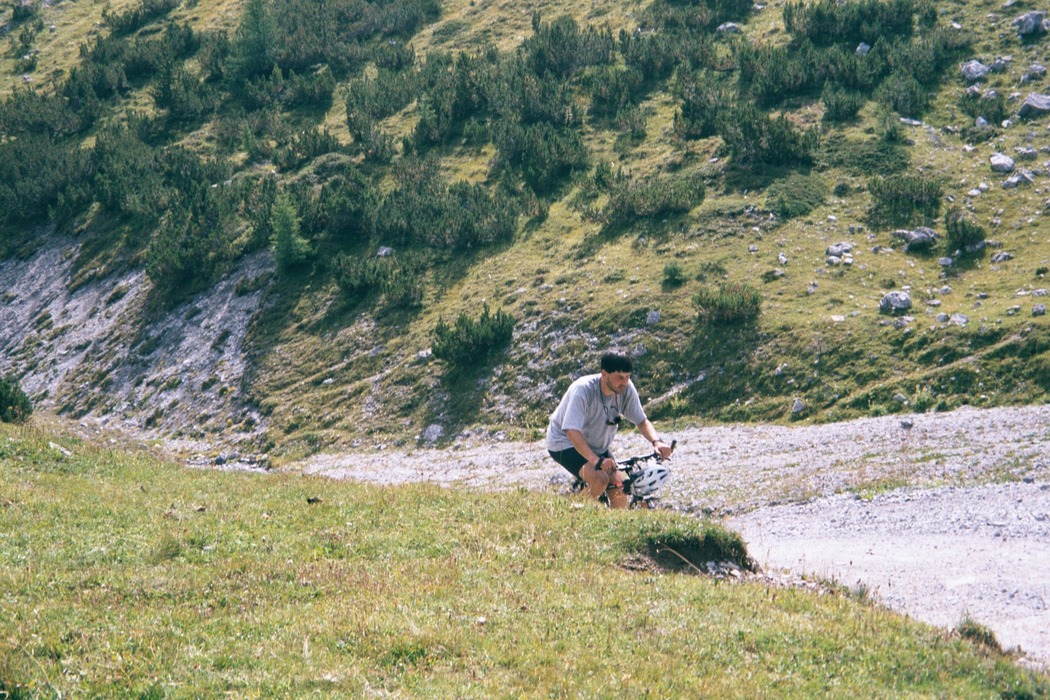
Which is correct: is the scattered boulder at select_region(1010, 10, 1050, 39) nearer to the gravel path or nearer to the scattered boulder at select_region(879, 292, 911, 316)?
the scattered boulder at select_region(879, 292, 911, 316)

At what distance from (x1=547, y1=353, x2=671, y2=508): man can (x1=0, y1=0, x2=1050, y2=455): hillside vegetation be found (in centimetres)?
857

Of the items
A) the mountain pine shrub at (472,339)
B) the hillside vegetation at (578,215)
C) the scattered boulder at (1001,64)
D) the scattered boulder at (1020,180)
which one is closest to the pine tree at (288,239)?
the hillside vegetation at (578,215)

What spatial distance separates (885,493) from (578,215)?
1577 cm

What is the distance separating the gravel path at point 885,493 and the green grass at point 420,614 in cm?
115

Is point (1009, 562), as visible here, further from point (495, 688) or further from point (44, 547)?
point (44, 547)

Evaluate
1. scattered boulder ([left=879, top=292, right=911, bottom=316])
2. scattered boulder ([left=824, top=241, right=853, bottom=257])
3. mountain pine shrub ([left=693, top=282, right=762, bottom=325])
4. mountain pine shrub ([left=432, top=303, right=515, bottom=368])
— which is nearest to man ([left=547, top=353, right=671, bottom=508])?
mountain pine shrub ([left=693, top=282, right=762, bottom=325])

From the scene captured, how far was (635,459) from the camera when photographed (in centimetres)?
1082

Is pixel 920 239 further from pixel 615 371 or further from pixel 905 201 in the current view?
pixel 615 371

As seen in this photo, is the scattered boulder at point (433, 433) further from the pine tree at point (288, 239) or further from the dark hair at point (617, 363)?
the dark hair at point (617, 363)

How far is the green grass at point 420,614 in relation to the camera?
21.3ft

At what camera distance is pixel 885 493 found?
43.2ft

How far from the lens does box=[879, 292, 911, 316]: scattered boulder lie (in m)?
19.7

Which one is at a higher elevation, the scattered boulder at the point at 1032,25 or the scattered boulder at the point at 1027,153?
the scattered boulder at the point at 1032,25

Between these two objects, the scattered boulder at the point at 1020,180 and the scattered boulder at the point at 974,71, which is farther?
the scattered boulder at the point at 974,71
